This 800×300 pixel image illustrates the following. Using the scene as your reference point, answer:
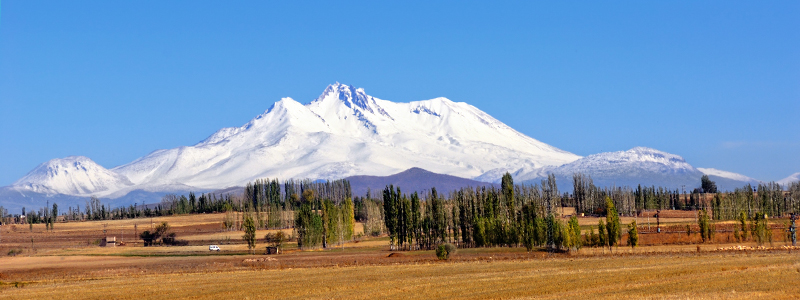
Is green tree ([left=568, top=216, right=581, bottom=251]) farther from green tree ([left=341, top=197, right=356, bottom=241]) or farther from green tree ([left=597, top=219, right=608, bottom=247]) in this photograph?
green tree ([left=341, top=197, right=356, bottom=241])

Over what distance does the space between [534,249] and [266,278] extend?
4648 centimetres

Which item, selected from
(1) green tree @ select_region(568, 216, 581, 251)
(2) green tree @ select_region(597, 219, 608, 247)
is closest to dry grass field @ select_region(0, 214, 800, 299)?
(1) green tree @ select_region(568, 216, 581, 251)

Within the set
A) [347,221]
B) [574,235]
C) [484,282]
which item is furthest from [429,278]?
[347,221]

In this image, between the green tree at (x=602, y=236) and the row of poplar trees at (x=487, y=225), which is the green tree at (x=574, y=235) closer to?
the row of poplar trees at (x=487, y=225)

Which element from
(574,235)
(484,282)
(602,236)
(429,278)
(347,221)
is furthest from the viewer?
(347,221)

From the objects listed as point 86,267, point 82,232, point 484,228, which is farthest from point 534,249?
point 82,232

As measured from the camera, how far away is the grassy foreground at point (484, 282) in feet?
156

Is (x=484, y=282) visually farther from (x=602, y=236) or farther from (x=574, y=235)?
(x=602, y=236)

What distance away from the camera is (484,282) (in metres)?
55.7

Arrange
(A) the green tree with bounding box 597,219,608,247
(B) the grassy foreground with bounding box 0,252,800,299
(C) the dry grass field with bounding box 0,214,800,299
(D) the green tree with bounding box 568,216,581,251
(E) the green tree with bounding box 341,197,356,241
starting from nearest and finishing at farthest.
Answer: (B) the grassy foreground with bounding box 0,252,800,299
(C) the dry grass field with bounding box 0,214,800,299
(D) the green tree with bounding box 568,216,581,251
(A) the green tree with bounding box 597,219,608,247
(E) the green tree with bounding box 341,197,356,241

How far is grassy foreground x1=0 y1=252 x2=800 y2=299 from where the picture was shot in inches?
1874

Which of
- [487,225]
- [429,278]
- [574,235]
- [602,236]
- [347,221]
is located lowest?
[602,236]

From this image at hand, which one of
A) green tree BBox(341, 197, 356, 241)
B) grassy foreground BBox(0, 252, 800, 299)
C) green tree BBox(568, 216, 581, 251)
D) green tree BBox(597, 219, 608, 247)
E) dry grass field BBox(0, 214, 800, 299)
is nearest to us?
grassy foreground BBox(0, 252, 800, 299)

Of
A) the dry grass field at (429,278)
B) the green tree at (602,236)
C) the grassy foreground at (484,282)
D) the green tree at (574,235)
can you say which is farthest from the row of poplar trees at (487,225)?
the grassy foreground at (484,282)
